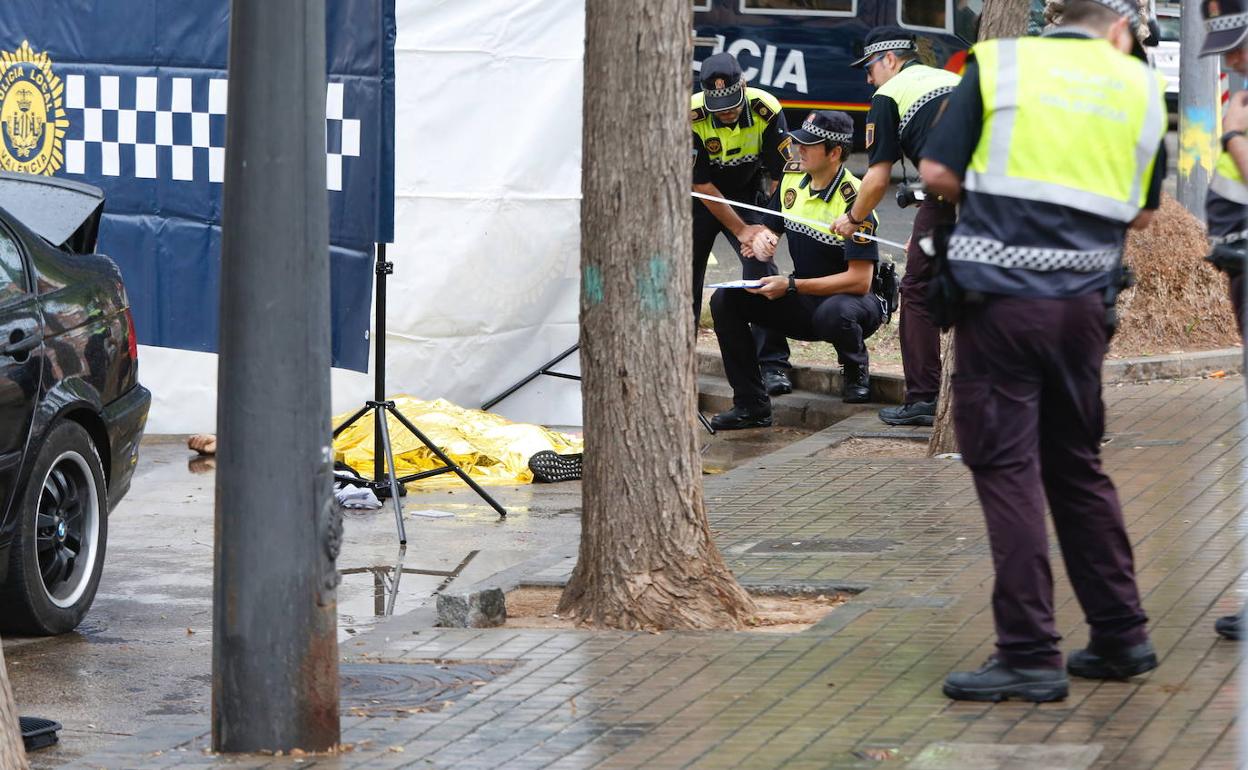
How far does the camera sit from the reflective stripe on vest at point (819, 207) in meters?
10.9

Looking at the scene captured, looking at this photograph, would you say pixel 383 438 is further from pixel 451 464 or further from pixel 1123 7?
pixel 1123 7

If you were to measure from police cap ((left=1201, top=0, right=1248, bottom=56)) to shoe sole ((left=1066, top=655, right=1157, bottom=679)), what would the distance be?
1.80 metres

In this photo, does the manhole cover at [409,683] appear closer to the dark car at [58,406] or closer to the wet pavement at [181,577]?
the wet pavement at [181,577]

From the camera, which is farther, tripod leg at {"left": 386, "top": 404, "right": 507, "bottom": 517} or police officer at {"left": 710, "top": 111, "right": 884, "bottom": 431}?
police officer at {"left": 710, "top": 111, "right": 884, "bottom": 431}

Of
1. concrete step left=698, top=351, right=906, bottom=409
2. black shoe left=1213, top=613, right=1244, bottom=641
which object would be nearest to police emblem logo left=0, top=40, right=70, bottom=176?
concrete step left=698, top=351, right=906, bottom=409

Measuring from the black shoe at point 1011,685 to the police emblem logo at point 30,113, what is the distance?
6519 millimetres

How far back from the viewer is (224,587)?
16.5 ft

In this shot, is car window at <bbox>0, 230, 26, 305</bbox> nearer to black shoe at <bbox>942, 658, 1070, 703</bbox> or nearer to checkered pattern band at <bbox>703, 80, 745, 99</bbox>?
black shoe at <bbox>942, 658, 1070, 703</bbox>

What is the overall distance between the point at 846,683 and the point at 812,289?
5.58 m

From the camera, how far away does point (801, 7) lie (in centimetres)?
1934

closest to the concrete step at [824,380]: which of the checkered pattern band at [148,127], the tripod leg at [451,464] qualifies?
the tripod leg at [451,464]

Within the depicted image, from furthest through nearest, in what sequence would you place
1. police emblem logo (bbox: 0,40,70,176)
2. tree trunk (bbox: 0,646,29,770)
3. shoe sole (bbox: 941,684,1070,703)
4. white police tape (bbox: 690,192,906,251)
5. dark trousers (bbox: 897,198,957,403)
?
white police tape (bbox: 690,192,906,251) → police emblem logo (bbox: 0,40,70,176) → dark trousers (bbox: 897,198,957,403) → shoe sole (bbox: 941,684,1070,703) → tree trunk (bbox: 0,646,29,770)

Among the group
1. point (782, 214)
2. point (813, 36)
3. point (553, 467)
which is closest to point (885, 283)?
point (782, 214)

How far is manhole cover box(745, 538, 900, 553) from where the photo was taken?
7422mm
